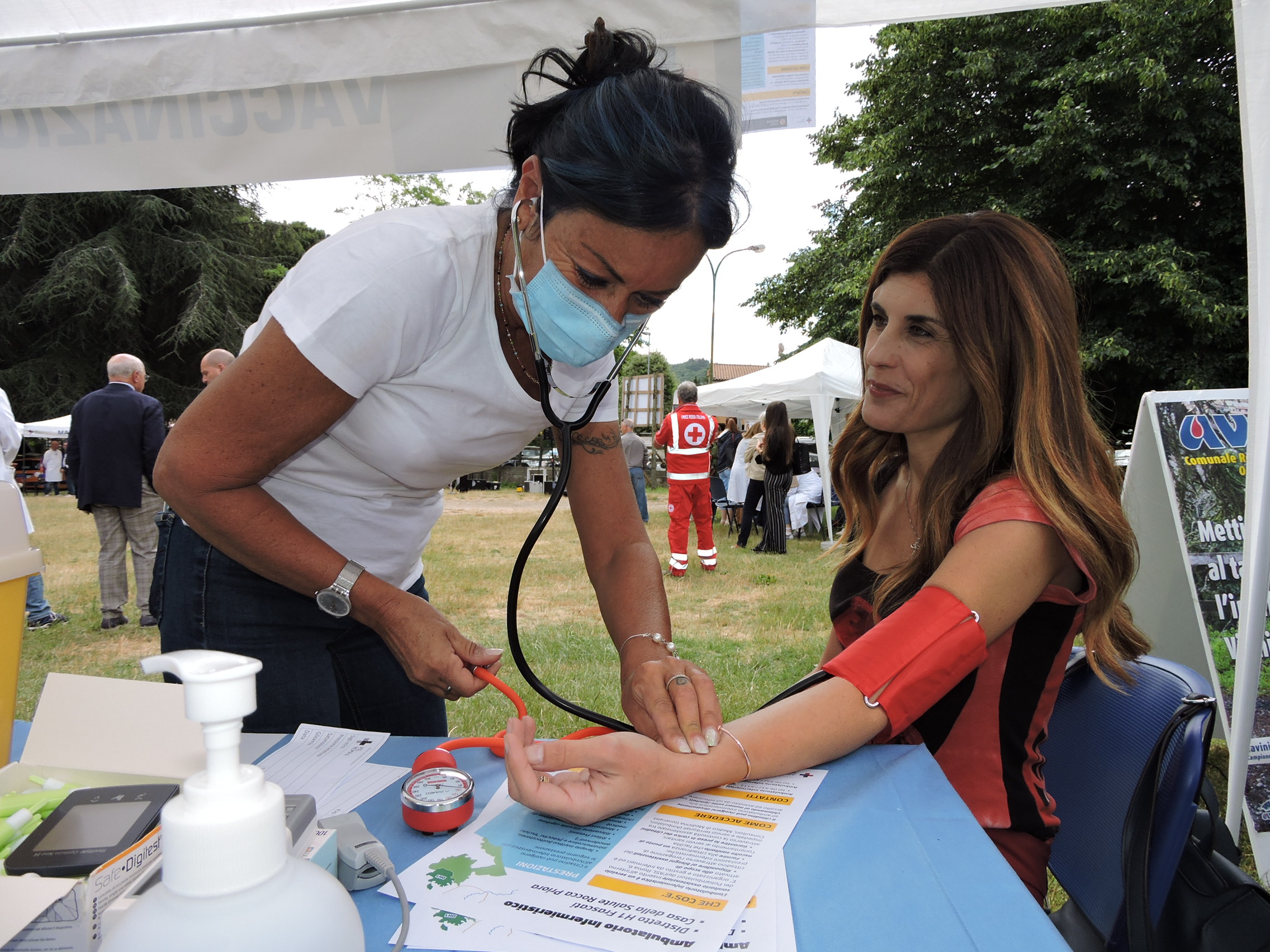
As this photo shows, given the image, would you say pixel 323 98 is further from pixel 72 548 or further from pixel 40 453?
pixel 40 453

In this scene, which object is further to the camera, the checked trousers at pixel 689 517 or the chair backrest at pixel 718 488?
the chair backrest at pixel 718 488

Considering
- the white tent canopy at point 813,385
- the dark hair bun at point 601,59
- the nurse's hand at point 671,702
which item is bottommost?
the nurse's hand at point 671,702

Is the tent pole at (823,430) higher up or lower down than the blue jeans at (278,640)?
higher up

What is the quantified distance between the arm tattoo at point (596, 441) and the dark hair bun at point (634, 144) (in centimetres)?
37

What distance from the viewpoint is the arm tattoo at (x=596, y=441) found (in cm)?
128

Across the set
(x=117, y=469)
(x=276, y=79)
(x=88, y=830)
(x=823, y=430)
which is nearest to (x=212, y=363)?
(x=117, y=469)

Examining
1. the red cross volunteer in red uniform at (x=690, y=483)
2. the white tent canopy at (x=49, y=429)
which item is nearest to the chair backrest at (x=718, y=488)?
the red cross volunteer in red uniform at (x=690, y=483)

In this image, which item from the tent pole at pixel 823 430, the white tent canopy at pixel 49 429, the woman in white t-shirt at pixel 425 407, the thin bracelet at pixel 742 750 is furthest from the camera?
the white tent canopy at pixel 49 429

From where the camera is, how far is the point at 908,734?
1.12 meters

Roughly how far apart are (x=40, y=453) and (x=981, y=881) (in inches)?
989

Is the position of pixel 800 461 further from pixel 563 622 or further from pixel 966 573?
pixel 966 573

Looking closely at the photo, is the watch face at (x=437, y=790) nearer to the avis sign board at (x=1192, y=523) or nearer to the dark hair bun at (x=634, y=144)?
the dark hair bun at (x=634, y=144)

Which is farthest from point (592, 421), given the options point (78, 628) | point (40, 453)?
point (40, 453)

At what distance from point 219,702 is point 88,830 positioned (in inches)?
14.4
